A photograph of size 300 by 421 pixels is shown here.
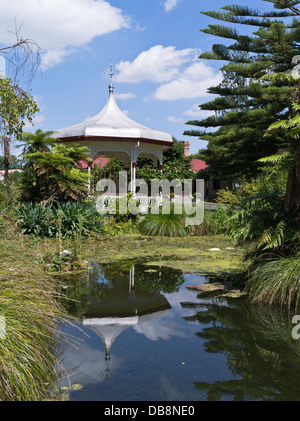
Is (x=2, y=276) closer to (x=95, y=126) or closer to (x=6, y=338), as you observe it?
(x=6, y=338)

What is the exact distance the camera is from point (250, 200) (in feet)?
18.8

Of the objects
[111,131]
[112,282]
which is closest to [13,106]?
[112,282]

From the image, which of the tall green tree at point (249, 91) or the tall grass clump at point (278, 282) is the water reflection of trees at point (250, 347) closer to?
the tall grass clump at point (278, 282)

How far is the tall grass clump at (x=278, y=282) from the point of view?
4.74 metres

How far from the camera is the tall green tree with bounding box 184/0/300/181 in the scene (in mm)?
15819

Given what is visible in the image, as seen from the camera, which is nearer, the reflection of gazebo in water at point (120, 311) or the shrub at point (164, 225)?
the reflection of gazebo in water at point (120, 311)

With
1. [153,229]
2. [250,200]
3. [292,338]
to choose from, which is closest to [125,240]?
[153,229]

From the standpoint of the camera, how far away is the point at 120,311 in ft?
16.4

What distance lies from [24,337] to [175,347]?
1.52 m

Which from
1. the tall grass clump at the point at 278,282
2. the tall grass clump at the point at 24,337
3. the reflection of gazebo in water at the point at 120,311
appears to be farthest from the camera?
the tall grass clump at the point at 278,282

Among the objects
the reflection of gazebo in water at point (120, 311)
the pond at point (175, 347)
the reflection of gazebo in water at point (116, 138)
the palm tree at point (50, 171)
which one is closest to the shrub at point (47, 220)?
the palm tree at point (50, 171)

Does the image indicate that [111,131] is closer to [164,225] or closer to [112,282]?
[164,225]

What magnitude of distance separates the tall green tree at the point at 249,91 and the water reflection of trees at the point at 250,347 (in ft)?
34.6
